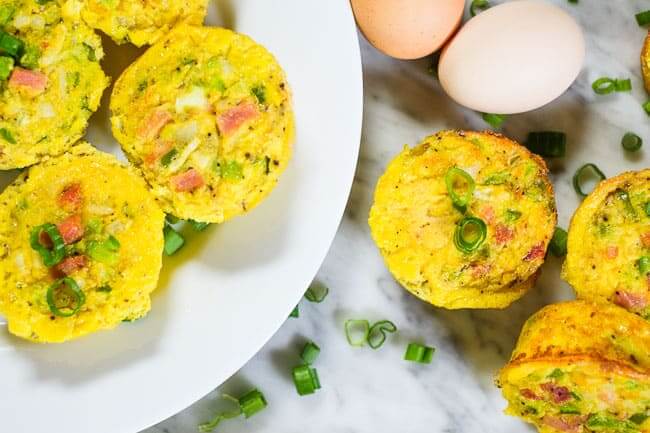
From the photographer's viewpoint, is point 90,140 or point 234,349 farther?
point 90,140

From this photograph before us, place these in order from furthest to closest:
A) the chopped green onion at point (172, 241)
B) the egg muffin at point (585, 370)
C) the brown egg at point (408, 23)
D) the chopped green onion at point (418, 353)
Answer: the chopped green onion at point (418, 353) → the chopped green onion at point (172, 241) → the brown egg at point (408, 23) → the egg muffin at point (585, 370)

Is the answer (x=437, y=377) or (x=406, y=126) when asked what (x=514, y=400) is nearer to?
(x=437, y=377)

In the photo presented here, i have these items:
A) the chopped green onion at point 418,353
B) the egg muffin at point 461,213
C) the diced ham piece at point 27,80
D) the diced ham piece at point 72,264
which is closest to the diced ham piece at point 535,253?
the egg muffin at point 461,213

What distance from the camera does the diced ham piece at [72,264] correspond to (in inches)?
65.6

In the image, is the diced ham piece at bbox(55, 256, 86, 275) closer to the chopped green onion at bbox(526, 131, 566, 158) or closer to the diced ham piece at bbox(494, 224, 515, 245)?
the diced ham piece at bbox(494, 224, 515, 245)

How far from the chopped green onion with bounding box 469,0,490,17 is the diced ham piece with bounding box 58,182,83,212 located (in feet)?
3.11

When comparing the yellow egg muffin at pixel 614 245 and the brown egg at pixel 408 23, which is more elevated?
the brown egg at pixel 408 23

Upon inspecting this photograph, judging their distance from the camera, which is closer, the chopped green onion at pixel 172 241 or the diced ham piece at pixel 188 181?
the diced ham piece at pixel 188 181

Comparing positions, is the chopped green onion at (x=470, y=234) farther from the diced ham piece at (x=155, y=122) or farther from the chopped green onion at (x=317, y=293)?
the diced ham piece at (x=155, y=122)

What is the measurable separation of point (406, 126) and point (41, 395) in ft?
3.16

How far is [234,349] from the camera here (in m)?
1.73

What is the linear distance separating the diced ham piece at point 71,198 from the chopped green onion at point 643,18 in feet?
4.25

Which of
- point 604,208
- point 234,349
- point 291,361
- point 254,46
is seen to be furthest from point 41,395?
point 604,208

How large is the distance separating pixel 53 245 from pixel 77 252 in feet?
0.15
